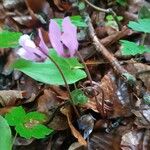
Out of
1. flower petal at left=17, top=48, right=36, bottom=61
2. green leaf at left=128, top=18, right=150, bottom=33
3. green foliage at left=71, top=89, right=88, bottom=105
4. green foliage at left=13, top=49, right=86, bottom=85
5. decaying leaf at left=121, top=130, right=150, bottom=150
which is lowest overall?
decaying leaf at left=121, top=130, right=150, bottom=150

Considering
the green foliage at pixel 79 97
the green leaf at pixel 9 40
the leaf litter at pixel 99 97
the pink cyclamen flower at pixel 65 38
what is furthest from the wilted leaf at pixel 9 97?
the pink cyclamen flower at pixel 65 38

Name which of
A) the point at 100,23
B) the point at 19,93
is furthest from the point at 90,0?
the point at 19,93

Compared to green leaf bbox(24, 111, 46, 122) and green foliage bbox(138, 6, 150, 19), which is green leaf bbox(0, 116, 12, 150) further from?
green foliage bbox(138, 6, 150, 19)

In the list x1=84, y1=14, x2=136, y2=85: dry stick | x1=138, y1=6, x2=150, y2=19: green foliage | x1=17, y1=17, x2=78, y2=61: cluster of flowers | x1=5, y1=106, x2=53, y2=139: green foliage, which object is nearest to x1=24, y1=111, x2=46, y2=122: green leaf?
x1=5, y1=106, x2=53, y2=139: green foliage

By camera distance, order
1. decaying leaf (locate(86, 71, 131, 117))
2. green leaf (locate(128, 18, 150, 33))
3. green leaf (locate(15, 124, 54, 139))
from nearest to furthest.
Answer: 1. green leaf (locate(15, 124, 54, 139))
2. decaying leaf (locate(86, 71, 131, 117))
3. green leaf (locate(128, 18, 150, 33))

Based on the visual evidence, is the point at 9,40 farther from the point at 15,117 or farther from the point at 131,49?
the point at 131,49
